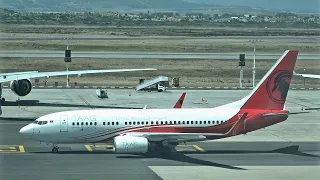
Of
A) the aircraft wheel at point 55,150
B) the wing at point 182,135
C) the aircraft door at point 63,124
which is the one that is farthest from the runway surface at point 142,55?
the wing at point 182,135

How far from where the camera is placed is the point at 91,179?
4519 cm

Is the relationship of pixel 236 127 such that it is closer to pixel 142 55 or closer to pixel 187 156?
pixel 187 156

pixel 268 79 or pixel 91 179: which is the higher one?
pixel 268 79

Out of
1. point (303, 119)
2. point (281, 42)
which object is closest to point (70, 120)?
point (303, 119)

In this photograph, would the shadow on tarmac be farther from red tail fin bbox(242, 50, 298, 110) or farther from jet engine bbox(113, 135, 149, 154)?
red tail fin bbox(242, 50, 298, 110)

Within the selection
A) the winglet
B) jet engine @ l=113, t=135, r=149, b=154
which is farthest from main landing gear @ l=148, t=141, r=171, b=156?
the winglet

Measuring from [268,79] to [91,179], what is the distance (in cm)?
1601

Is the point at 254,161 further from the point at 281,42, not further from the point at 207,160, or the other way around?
the point at 281,42

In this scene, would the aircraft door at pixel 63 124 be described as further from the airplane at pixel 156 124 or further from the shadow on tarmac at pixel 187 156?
the shadow on tarmac at pixel 187 156

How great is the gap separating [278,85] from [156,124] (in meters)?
8.57

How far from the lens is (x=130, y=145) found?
5200 cm

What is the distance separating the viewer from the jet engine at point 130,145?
2046 inches

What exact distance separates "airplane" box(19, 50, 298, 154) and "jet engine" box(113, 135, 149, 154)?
0.21 meters

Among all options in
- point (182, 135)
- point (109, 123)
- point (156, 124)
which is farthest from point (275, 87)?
point (109, 123)
